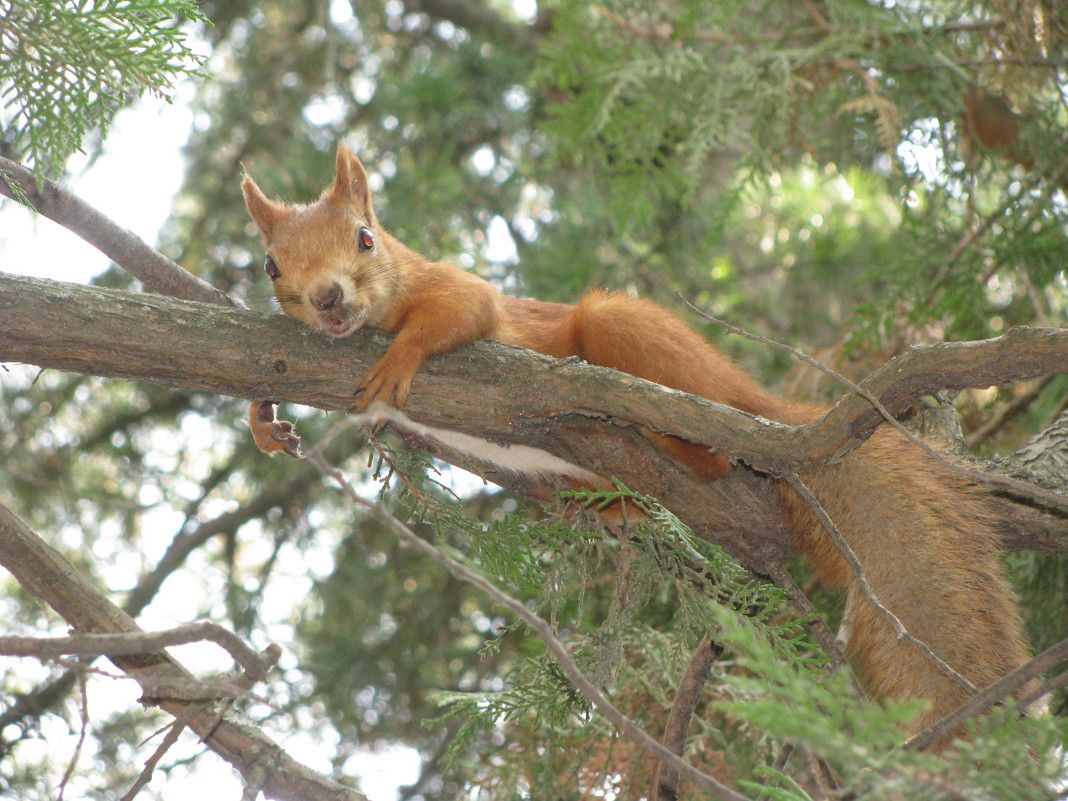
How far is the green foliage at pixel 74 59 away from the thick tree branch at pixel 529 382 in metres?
0.34

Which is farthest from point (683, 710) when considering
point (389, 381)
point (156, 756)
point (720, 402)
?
point (156, 756)

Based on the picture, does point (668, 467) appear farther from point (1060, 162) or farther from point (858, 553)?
point (1060, 162)

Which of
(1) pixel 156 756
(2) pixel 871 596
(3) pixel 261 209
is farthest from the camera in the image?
(3) pixel 261 209

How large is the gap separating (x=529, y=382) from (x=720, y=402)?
599mm

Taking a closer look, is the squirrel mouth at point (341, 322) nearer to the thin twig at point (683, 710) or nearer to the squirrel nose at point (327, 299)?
the squirrel nose at point (327, 299)

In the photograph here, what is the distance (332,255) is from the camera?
8.39 ft

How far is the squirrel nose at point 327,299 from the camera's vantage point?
2.23 metres

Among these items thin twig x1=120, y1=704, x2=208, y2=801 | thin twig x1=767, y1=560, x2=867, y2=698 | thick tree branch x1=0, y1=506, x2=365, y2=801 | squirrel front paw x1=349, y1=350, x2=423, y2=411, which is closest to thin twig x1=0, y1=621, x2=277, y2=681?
thin twig x1=120, y1=704, x2=208, y2=801

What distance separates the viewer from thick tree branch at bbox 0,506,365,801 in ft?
6.42

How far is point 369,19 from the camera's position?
5.26 metres

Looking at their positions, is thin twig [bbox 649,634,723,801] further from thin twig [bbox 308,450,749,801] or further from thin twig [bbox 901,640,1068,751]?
thin twig [bbox 308,450,749,801]

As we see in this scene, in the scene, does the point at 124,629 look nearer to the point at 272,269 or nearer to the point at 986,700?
the point at 272,269

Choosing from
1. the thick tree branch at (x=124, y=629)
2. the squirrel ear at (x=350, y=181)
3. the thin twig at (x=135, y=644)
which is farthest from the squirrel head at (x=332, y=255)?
the thin twig at (x=135, y=644)

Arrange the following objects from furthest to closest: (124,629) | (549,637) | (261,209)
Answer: (261,209) → (124,629) → (549,637)
